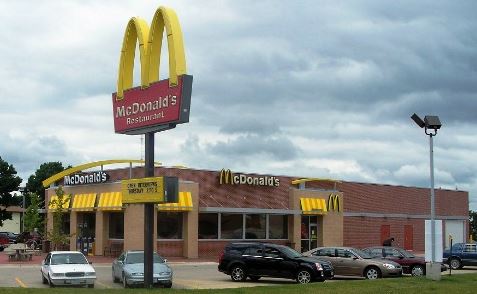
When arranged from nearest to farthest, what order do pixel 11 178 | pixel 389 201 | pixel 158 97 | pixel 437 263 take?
pixel 158 97, pixel 437 263, pixel 389 201, pixel 11 178

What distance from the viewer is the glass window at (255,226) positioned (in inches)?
1874

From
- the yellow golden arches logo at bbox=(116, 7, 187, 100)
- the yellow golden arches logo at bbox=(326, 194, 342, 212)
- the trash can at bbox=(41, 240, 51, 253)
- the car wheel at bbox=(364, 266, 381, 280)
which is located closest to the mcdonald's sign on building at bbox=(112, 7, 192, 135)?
the yellow golden arches logo at bbox=(116, 7, 187, 100)

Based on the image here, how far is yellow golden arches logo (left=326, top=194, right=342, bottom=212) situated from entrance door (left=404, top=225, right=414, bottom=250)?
9509 millimetres

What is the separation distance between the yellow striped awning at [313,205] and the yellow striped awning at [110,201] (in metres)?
13.1

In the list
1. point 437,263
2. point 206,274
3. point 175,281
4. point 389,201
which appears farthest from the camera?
point 389,201

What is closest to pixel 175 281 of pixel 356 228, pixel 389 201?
pixel 356 228

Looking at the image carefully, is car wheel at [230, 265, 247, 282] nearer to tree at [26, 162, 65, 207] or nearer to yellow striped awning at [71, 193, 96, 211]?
yellow striped awning at [71, 193, 96, 211]

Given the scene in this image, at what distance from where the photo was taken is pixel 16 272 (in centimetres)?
3391

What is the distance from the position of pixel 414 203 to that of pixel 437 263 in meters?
35.8

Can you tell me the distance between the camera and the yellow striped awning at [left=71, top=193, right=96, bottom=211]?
1810 inches

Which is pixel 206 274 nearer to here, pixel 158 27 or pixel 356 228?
pixel 158 27

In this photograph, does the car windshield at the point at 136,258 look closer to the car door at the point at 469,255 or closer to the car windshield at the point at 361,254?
the car windshield at the point at 361,254

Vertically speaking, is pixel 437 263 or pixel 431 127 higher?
pixel 431 127

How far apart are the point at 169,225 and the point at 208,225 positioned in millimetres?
2810
